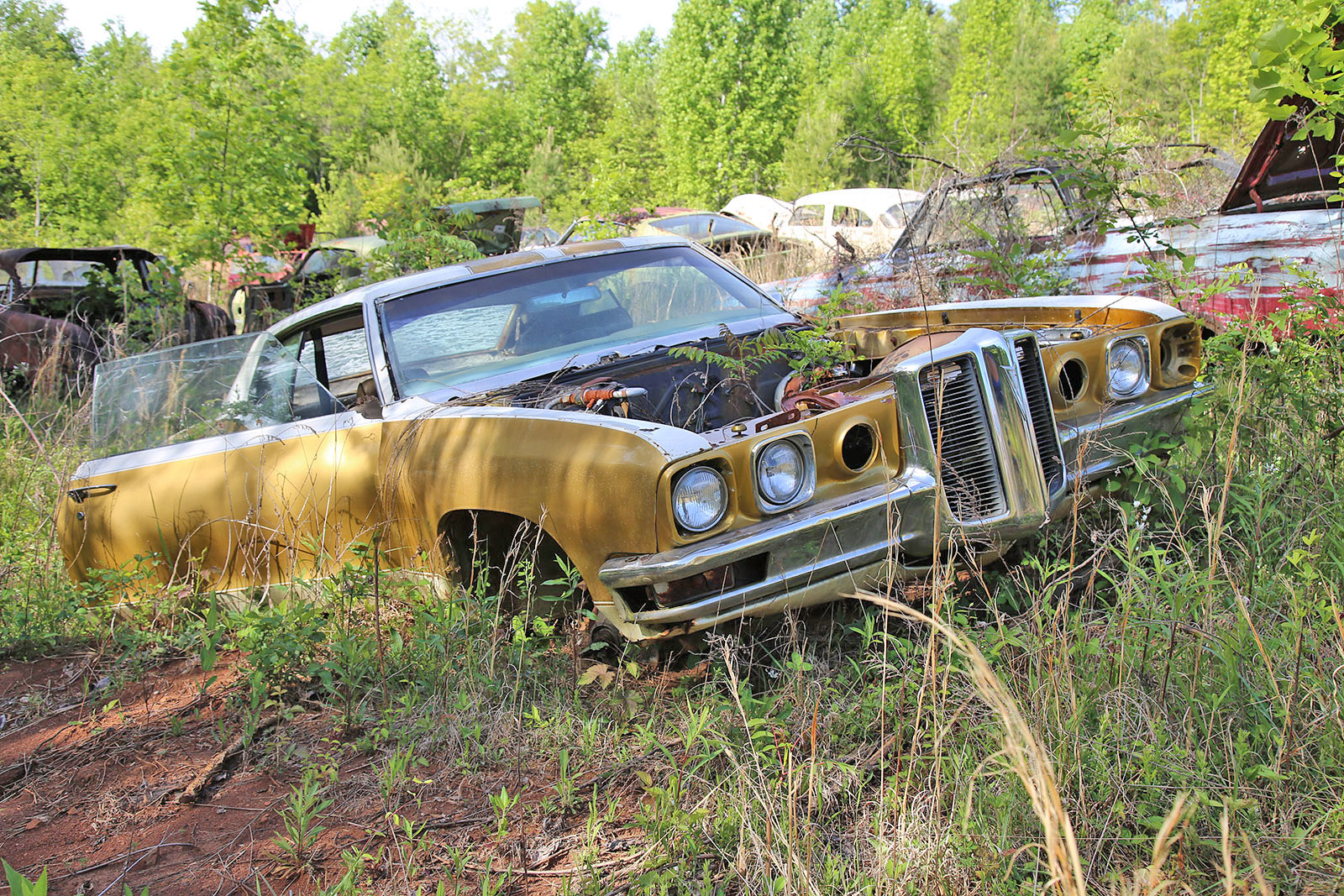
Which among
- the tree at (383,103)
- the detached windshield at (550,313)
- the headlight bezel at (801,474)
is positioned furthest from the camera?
the tree at (383,103)

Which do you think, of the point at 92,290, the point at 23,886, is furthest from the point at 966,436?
the point at 92,290

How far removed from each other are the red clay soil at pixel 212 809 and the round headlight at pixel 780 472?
0.84m

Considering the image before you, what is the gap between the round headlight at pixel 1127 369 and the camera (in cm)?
329

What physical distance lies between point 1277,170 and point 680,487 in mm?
4857

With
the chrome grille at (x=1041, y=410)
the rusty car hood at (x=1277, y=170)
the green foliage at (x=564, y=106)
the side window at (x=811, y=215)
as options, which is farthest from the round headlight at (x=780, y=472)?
the side window at (x=811, y=215)

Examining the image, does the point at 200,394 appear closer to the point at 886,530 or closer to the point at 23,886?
the point at 23,886

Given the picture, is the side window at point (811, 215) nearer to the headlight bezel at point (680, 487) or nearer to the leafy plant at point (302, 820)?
the headlight bezel at point (680, 487)

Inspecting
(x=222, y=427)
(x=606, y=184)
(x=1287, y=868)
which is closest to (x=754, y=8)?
(x=606, y=184)

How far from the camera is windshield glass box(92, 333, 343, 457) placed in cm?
362

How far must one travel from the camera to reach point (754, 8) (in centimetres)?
2289

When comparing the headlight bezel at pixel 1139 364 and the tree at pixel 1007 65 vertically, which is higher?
the tree at pixel 1007 65

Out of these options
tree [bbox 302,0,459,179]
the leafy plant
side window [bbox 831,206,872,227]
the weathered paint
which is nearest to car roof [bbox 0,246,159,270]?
the weathered paint

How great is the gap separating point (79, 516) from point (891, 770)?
3188mm

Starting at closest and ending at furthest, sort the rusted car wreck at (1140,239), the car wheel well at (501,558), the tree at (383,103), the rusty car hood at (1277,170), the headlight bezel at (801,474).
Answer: the headlight bezel at (801,474) < the car wheel well at (501,558) < the rusted car wreck at (1140,239) < the rusty car hood at (1277,170) < the tree at (383,103)
